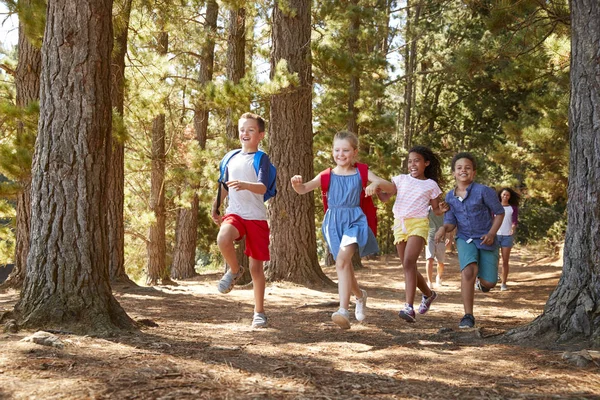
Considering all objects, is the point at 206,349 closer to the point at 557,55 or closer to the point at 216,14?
the point at 557,55

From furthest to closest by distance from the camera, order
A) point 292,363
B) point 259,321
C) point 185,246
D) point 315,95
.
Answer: point 315,95, point 185,246, point 259,321, point 292,363

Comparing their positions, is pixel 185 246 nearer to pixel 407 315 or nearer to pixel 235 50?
pixel 235 50

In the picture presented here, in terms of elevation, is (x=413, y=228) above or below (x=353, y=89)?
below

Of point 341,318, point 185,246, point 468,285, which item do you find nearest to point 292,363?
point 341,318

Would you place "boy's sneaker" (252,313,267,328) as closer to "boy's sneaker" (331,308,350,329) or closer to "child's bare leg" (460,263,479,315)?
"boy's sneaker" (331,308,350,329)

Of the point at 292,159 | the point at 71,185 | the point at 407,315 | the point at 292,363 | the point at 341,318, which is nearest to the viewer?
the point at 292,363

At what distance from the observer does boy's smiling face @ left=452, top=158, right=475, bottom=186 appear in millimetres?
5691

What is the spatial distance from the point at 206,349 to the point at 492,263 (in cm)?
291

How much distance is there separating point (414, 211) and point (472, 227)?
0.56 meters

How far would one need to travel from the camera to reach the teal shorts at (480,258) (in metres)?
5.53

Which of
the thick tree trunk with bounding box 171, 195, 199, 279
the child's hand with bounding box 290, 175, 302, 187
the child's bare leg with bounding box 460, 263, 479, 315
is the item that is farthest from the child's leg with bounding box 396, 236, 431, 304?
the thick tree trunk with bounding box 171, 195, 199, 279

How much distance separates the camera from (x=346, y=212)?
5.19 m

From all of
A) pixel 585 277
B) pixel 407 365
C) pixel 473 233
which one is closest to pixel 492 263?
pixel 473 233

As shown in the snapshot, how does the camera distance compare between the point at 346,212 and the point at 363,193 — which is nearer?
the point at 346,212
